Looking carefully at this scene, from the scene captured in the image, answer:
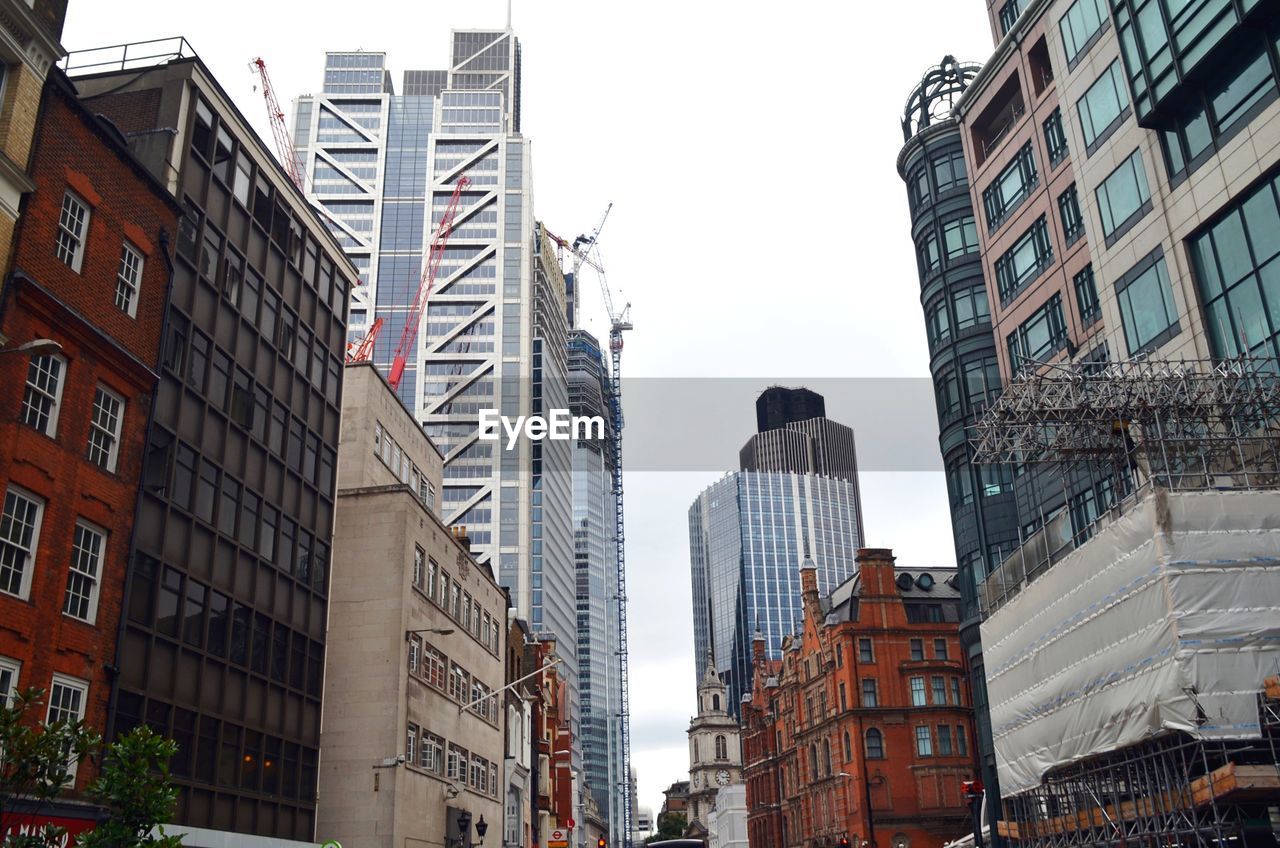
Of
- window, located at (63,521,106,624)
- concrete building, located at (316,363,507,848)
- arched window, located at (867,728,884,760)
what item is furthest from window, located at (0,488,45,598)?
arched window, located at (867,728,884,760)

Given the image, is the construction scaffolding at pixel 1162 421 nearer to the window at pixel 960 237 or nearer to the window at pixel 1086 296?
the window at pixel 1086 296

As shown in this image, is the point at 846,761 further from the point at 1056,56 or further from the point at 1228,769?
the point at 1228,769

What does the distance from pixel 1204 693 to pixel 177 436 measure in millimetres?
25493

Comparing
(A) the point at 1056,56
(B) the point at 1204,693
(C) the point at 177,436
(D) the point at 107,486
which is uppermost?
(A) the point at 1056,56

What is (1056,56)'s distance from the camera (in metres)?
43.7

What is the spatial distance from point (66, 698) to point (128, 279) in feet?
33.6

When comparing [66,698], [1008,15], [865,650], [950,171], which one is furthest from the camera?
[865,650]

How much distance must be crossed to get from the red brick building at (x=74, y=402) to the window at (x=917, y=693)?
66.0 meters

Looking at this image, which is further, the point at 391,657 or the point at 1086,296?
the point at 1086,296

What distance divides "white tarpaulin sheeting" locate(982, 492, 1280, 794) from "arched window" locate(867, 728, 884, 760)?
5116 cm

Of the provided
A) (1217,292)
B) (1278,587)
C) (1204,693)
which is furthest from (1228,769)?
(1217,292)

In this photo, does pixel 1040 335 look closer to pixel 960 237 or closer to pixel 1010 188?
pixel 1010 188

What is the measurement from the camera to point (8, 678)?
22047 millimetres

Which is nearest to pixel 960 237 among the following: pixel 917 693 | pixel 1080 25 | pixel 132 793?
pixel 1080 25
